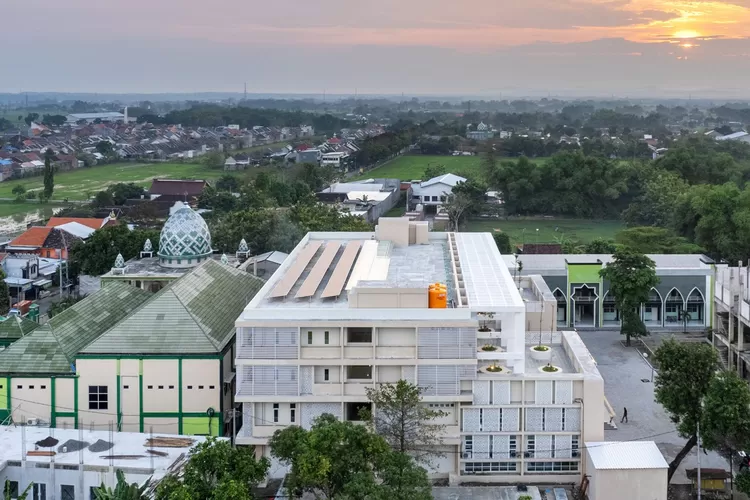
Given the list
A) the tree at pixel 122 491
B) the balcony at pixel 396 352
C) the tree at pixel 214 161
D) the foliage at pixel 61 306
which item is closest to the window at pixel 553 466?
the balcony at pixel 396 352

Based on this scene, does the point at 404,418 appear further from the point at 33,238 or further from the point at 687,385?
the point at 33,238

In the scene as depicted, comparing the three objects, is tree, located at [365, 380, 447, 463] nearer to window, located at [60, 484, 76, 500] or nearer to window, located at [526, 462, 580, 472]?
window, located at [526, 462, 580, 472]

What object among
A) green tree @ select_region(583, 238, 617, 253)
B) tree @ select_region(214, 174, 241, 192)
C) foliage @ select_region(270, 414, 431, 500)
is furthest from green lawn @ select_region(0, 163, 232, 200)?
foliage @ select_region(270, 414, 431, 500)

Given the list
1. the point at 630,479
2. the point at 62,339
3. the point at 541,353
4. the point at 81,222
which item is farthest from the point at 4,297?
the point at 630,479

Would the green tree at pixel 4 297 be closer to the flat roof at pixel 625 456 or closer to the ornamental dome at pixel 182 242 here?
the ornamental dome at pixel 182 242

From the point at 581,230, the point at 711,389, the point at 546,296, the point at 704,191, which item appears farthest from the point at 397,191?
the point at 711,389

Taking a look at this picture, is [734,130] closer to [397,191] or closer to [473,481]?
[397,191]
